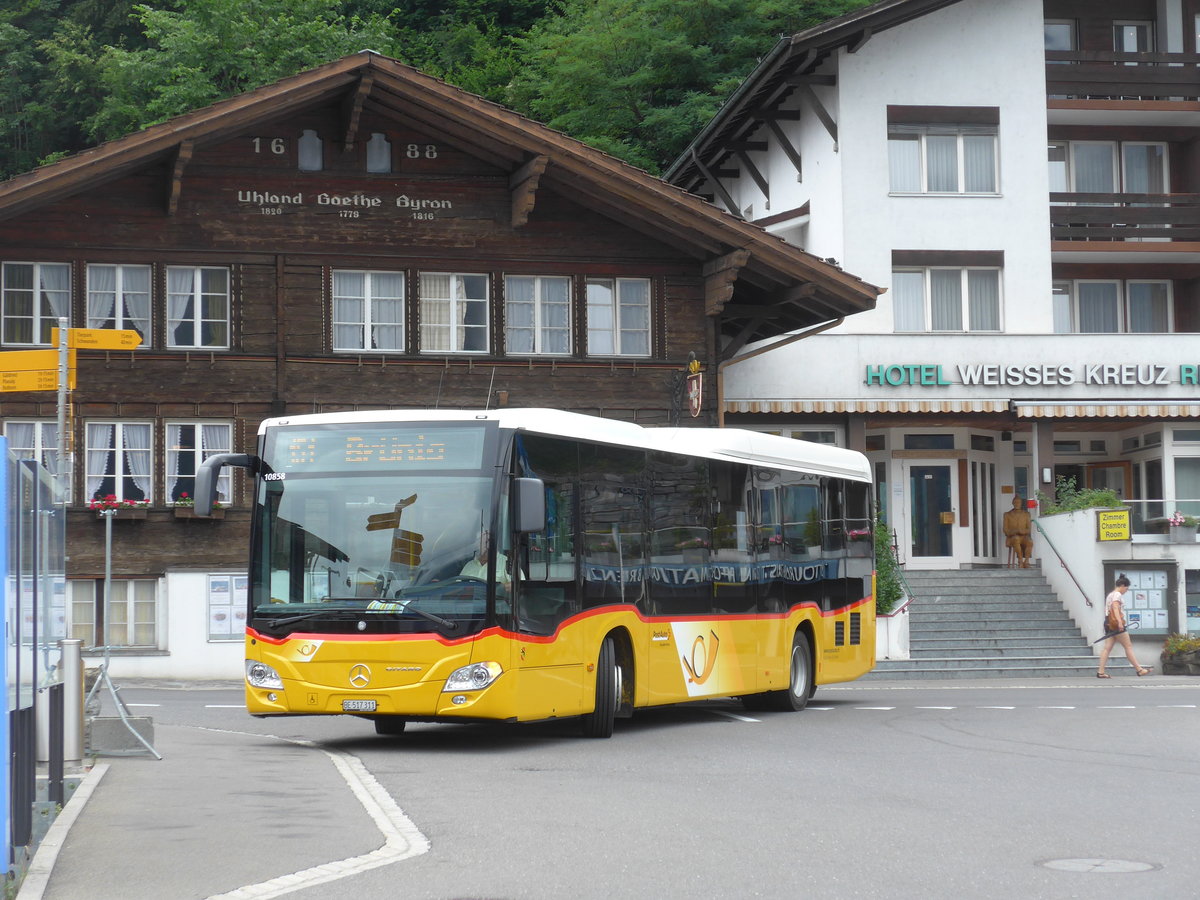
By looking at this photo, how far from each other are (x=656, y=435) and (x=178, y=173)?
13942mm

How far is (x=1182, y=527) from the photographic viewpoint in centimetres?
3306

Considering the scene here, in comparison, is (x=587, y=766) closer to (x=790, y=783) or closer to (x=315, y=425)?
(x=790, y=783)

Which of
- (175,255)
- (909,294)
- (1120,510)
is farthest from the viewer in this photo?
(909,294)

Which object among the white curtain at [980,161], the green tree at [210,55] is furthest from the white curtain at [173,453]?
the green tree at [210,55]

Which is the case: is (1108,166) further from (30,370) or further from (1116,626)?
(30,370)

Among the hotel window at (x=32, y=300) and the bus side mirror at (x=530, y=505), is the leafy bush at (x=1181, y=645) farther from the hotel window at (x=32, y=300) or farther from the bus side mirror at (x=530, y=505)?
the bus side mirror at (x=530, y=505)

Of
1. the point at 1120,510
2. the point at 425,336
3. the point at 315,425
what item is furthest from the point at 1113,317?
the point at 315,425

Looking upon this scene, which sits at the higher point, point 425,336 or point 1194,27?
point 1194,27

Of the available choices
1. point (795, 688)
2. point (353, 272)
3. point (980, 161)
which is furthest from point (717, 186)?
point (795, 688)

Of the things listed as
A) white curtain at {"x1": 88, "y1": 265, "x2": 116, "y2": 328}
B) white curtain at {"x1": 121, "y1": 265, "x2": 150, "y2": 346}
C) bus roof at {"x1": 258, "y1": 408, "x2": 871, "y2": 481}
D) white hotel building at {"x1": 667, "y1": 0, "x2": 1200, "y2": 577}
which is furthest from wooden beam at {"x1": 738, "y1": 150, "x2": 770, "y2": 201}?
bus roof at {"x1": 258, "y1": 408, "x2": 871, "y2": 481}

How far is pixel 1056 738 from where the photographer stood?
17.2 metres

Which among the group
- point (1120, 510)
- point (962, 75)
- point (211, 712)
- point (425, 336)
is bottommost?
point (211, 712)

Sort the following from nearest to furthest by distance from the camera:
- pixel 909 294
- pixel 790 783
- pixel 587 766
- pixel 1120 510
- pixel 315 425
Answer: pixel 790 783, pixel 587 766, pixel 315 425, pixel 1120 510, pixel 909 294

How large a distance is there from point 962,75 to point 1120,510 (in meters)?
10.3
